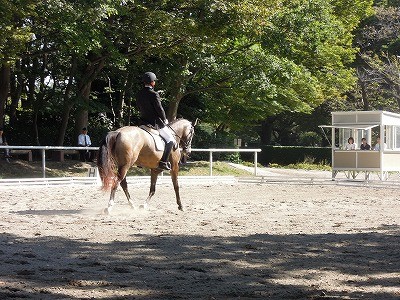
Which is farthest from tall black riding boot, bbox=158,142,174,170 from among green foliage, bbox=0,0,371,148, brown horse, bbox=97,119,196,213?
green foliage, bbox=0,0,371,148

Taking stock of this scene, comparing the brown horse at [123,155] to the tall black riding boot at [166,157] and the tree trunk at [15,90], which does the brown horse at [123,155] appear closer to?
the tall black riding boot at [166,157]

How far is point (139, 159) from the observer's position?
1744 cm

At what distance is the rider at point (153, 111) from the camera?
1738 centimetres

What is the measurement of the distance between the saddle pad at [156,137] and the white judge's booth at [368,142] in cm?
1740

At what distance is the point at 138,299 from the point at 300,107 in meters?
40.5

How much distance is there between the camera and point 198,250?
36.0ft

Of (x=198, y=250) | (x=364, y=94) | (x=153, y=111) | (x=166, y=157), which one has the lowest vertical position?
(x=198, y=250)

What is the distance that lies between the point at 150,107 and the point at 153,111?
126 millimetres

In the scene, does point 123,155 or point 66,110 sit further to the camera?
point 66,110

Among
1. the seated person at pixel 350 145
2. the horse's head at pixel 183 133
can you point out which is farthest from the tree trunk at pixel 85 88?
the horse's head at pixel 183 133

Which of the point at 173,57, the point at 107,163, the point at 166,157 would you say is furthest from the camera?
the point at 173,57

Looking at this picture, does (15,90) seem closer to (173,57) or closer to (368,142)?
(173,57)

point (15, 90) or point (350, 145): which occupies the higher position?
point (15, 90)

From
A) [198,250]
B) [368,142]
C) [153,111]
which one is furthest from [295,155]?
[198,250]
